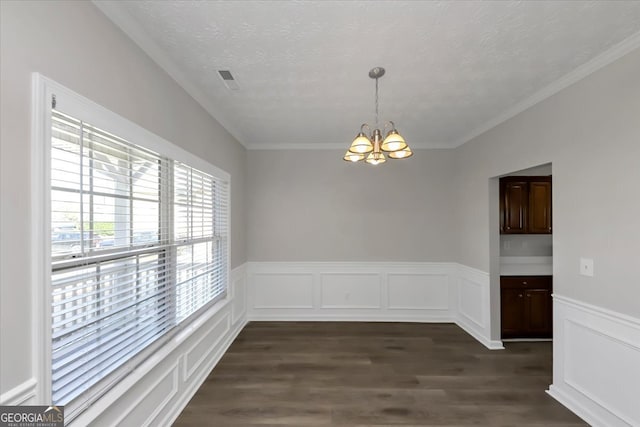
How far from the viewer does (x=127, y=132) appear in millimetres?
1731

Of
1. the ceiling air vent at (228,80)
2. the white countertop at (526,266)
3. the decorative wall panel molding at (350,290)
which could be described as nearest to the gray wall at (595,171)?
the white countertop at (526,266)

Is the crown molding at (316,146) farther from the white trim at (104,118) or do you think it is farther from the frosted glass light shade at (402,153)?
the frosted glass light shade at (402,153)

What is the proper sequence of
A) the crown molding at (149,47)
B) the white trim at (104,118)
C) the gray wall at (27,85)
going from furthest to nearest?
the crown molding at (149,47) → the white trim at (104,118) → the gray wall at (27,85)

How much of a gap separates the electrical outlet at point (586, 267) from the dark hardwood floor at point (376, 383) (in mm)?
1193

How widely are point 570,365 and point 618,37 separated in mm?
2571

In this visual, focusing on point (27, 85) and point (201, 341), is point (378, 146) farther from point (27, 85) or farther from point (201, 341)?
point (201, 341)

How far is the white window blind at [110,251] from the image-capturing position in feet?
4.39

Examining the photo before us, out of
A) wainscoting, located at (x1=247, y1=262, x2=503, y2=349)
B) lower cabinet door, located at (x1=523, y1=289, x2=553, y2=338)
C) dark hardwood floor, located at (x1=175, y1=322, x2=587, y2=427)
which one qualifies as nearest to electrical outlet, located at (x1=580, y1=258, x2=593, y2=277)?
dark hardwood floor, located at (x1=175, y1=322, x2=587, y2=427)

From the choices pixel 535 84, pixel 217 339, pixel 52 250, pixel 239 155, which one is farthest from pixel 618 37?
pixel 217 339

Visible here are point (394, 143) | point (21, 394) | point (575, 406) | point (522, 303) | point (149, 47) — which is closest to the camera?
point (21, 394)

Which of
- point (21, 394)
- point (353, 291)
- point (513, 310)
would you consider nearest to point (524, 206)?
point (513, 310)

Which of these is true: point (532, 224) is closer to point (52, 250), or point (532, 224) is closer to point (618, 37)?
point (618, 37)

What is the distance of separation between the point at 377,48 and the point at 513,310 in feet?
12.2

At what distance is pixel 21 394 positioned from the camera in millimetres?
1133
